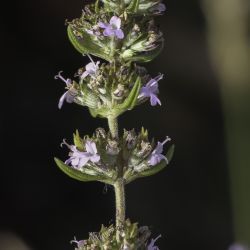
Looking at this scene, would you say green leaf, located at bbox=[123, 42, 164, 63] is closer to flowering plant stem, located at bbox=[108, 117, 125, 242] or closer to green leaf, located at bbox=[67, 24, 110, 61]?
green leaf, located at bbox=[67, 24, 110, 61]

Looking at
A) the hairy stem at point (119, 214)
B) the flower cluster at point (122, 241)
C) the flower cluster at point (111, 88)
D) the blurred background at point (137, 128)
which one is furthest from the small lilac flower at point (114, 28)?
the blurred background at point (137, 128)

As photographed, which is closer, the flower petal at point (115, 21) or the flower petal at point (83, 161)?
the flower petal at point (115, 21)

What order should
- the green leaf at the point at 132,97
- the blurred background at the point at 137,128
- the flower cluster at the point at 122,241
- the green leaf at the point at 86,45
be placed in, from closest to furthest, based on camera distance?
the green leaf at the point at 132,97 < the flower cluster at the point at 122,241 < the green leaf at the point at 86,45 < the blurred background at the point at 137,128

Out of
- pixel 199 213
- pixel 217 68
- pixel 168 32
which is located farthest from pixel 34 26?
pixel 199 213

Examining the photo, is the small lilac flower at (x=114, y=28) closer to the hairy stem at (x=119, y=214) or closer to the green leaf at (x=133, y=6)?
the green leaf at (x=133, y=6)

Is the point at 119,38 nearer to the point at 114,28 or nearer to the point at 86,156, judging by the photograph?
the point at 114,28

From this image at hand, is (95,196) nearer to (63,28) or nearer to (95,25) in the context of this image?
(63,28)

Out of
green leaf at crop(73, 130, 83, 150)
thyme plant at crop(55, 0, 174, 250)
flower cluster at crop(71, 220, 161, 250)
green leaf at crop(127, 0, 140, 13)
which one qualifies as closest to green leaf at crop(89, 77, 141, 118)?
thyme plant at crop(55, 0, 174, 250)

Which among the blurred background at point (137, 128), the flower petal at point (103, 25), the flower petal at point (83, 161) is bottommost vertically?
the blurred background at point (137, 128)

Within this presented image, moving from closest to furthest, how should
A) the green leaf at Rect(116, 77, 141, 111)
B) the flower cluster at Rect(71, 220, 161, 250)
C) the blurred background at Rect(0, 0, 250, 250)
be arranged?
1. the green leaf at Rect(116, 77, 141, 111)
2. the flower cluster at Rect(71, 220, 161, 250)
3. the blurred background at Rect(0, 0, 250, 250)
